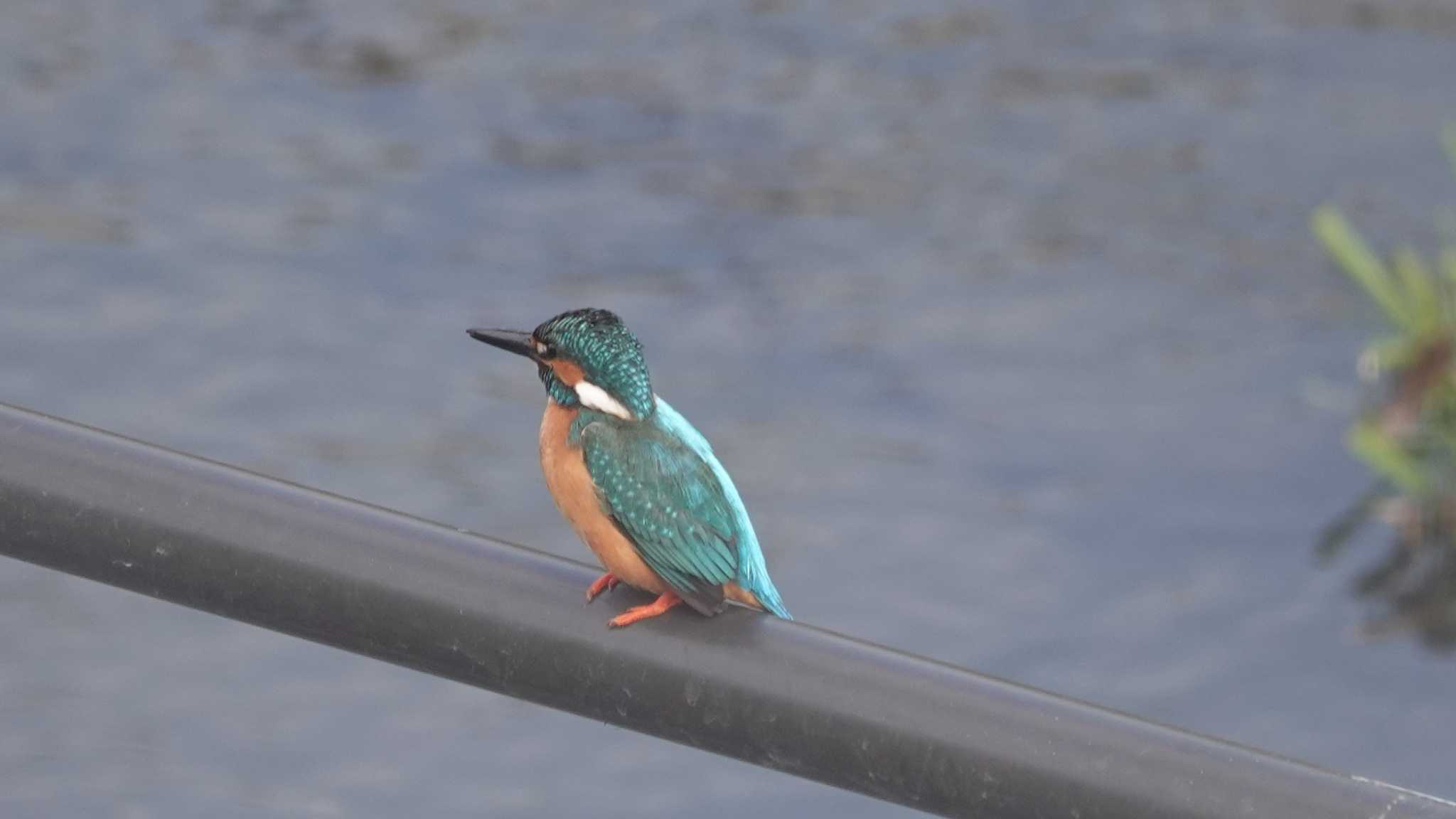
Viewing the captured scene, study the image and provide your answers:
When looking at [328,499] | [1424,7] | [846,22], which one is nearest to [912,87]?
[846,22]

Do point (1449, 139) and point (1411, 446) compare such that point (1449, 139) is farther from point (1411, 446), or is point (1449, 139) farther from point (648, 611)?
point (648, 611)

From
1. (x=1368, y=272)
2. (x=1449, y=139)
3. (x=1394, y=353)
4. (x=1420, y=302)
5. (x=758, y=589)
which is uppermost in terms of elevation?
(x=758, y=589)

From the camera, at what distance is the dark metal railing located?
1.51 metres

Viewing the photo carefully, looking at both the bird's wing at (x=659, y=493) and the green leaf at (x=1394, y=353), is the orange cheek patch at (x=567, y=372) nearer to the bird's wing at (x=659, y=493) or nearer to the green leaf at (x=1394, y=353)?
the bird's wing at (x=659, y=493)

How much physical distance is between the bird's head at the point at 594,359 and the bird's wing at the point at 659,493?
4 cm

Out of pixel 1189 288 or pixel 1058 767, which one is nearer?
pixel 1058 767

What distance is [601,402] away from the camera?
235 cm

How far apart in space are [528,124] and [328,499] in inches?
336

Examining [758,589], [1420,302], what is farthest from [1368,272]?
[758,589]

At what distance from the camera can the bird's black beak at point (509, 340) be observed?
226cm

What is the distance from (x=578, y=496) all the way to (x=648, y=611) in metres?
0.56

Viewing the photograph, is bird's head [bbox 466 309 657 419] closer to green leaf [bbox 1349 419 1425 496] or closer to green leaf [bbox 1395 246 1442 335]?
green leaf [bbox 1349 419 1425 496]

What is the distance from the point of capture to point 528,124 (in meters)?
10.0

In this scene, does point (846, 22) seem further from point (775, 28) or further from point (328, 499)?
point (328, 499)
